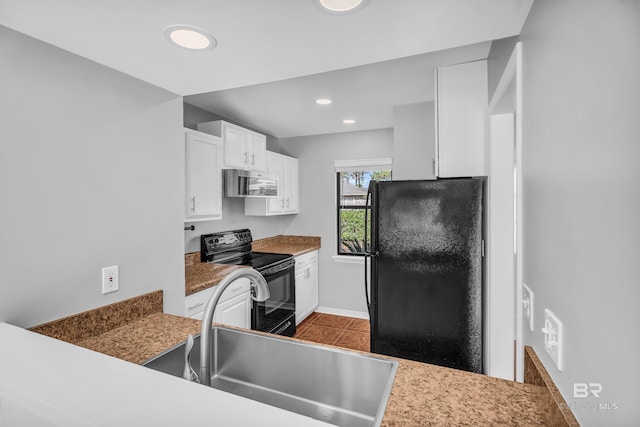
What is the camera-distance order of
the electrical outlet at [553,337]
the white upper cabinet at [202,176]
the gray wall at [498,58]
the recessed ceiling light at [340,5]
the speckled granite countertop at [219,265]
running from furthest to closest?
the white upper cabinet at [202,176]
the speckled granite countertop at [219,265]
the gray wall at [498,58]
the recessed ceiling light at [340,5]
the electrical outlet at [553,337]

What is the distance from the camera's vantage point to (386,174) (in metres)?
4.09

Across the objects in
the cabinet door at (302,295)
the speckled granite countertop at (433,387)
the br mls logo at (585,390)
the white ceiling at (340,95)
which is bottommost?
the cabinet door at (302,295)

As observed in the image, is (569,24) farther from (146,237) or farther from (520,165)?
(146,237)

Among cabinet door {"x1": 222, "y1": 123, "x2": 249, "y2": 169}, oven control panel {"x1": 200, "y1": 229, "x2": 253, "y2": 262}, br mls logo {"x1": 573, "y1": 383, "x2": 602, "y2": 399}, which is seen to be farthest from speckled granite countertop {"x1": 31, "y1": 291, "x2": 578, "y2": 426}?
cabinet door {"x1": 222, "y1": 123, "x2": 249, "y2": 169}

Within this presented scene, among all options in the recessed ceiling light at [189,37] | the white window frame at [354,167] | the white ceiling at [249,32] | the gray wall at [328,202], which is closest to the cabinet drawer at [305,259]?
the gray wall at [328,202]

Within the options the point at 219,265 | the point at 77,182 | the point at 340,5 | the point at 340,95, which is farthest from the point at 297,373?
the point at 340,95

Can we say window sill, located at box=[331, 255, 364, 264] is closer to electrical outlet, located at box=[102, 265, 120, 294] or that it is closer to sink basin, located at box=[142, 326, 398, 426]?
sink basin, located at box=[142, 326, 398, 426]

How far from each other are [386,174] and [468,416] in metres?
3.47

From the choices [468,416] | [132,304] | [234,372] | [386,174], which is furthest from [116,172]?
[386,174]

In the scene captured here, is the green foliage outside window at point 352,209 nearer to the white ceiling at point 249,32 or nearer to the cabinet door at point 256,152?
the cabinet door at point 256,152

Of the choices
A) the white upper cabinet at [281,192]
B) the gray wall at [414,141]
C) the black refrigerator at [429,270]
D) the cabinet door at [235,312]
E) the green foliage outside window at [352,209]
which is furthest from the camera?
the green foliage outside window at [352,209]

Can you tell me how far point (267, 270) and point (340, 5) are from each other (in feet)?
7.74

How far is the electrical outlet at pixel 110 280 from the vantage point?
4.64 ft

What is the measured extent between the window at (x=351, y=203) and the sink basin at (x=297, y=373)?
2.91 metres
